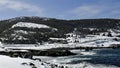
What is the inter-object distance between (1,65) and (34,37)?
558 feet

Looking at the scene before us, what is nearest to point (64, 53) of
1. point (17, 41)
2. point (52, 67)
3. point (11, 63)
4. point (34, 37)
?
point (52, 67)

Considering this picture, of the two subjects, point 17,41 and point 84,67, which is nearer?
point 84,67

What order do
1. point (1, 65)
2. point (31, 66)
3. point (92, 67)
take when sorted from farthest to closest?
1. point (92, 67)
2. point (31, 66)
3. point (1, 65)

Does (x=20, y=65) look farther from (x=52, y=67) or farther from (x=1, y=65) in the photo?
(x=52, y=67)

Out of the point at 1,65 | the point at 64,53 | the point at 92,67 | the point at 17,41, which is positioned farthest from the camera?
the point at 17,41

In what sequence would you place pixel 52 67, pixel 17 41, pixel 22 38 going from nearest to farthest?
pixel 52 67 → pixel 17 41 → pixel 22 38

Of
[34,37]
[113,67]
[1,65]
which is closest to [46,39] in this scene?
[34,37]

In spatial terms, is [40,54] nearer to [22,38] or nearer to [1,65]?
[1,65]

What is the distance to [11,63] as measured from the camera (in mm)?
32062

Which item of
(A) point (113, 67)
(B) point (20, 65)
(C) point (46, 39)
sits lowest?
(C) point (46, 39)

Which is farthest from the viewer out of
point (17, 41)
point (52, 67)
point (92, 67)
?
point (17, 41)

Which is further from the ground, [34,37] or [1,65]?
[1,65]

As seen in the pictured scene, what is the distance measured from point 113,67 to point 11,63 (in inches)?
647

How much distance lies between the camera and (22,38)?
631 feet
